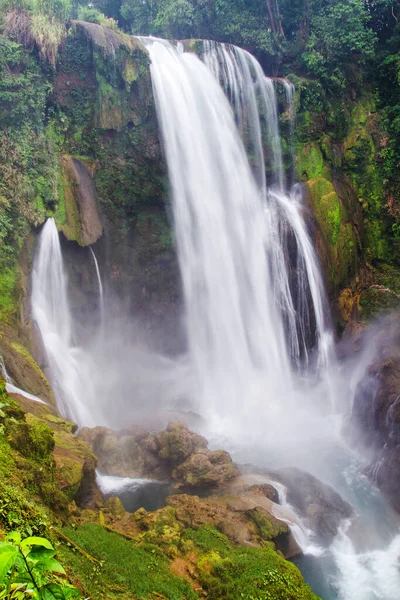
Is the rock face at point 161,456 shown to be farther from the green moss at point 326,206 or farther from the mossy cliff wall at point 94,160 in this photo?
the green moss at point 326,206

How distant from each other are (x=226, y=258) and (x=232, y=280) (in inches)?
36.3

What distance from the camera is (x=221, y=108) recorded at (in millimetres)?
19047

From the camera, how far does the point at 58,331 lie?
15.2 meters

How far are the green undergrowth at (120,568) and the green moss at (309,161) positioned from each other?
17171 mm

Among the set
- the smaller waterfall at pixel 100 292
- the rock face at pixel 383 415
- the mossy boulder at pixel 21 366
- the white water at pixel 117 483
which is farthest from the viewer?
the smaller waterfall at pixel 100 292

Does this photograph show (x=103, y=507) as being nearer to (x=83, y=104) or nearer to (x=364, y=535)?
(x=364, y=535)

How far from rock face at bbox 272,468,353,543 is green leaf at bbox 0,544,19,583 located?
990cm

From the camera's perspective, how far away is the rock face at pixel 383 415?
12047mm

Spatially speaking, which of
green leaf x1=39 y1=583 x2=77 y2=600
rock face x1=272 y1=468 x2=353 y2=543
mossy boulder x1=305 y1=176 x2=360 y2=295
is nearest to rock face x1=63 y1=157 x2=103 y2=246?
mossy boulder x1=305 y1=176 x2=360 y2=295

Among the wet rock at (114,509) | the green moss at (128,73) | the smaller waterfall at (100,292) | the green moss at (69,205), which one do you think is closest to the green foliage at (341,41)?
the green moss at (128,73)

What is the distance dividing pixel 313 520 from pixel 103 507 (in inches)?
189

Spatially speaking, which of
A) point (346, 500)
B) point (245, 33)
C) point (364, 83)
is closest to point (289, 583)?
point (346, 500)

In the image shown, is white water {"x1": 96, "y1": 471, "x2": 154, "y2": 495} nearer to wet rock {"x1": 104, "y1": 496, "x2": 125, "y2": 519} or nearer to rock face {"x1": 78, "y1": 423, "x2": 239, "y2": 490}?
rock face {"x1": 78, "y1": 423, "x2": 239, "y2": 490}

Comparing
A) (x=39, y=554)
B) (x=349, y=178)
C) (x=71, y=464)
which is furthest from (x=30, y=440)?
(x=349, y=178)
